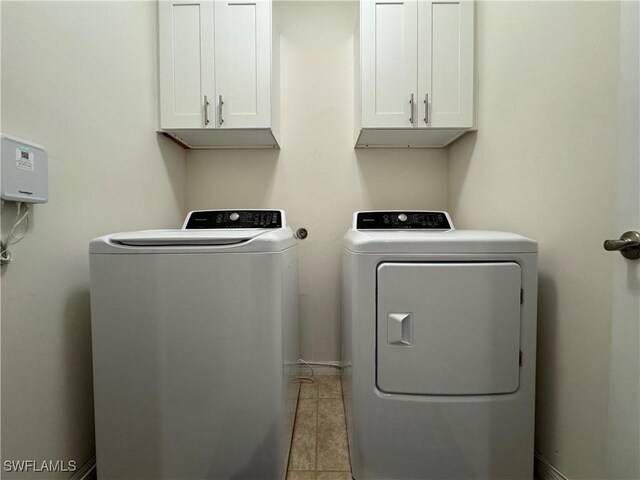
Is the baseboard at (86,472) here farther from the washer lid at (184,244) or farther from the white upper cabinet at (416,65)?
the white upper cabinet at (416,65)

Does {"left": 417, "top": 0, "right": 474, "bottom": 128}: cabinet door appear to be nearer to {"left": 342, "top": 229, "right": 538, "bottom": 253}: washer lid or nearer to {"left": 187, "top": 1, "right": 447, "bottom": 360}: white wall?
{"left": 187, "top": 1, "right": 447, "bottom": 360}: white wall

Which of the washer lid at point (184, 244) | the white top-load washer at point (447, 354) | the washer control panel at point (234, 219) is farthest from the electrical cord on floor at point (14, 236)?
the white top-load washer at point (447, 354)

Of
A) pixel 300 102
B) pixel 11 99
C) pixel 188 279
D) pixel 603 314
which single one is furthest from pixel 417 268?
pixel 300 102

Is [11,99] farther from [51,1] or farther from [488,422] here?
[488,422]

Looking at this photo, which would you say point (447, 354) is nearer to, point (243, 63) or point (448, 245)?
point (448, 245)

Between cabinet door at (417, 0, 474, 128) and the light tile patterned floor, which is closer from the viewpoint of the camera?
the light tile patterned floor

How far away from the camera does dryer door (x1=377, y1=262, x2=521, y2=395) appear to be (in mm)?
977

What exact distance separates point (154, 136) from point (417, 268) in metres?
1.54

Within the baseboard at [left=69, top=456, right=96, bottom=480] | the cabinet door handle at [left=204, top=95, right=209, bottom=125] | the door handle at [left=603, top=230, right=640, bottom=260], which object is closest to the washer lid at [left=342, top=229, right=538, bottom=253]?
the door handle at [left=603, top=230, right=640, bottom=260]

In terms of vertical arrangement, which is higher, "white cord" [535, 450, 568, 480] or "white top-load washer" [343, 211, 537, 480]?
"white top-load washer" [343, 211, 537, 480]

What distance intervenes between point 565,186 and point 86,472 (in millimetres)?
2078

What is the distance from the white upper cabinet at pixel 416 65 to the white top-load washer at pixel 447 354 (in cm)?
87

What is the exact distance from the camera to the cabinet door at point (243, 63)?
1.53 metres

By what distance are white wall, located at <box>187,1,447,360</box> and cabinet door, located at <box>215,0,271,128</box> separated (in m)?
0.37
